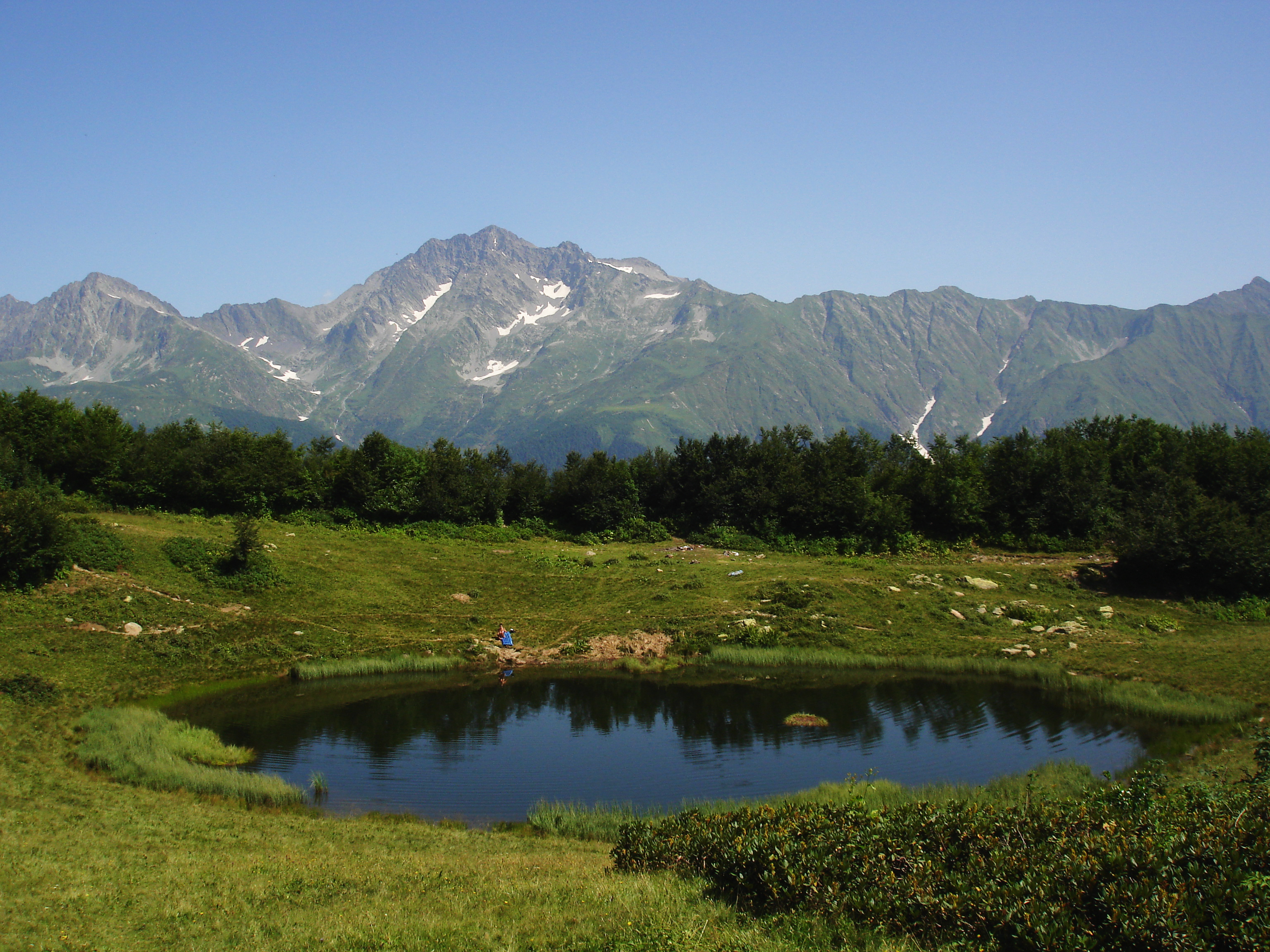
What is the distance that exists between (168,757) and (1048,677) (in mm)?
34531

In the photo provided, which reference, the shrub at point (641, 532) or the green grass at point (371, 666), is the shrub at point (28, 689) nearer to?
the green grass at point (371, 666)

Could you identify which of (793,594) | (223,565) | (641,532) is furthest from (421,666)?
(641,532)

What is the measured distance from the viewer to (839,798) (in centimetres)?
2031

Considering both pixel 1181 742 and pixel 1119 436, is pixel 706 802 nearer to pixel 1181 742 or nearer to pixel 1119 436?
pixel 1181 742

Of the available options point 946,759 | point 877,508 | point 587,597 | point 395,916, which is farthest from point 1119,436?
point 395,916

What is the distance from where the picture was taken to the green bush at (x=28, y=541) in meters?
34.4

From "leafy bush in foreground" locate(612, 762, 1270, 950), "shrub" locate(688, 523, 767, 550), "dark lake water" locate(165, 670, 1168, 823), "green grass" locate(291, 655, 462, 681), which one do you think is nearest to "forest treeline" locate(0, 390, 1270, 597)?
"shrub" locate(688, 523, 767, 550)

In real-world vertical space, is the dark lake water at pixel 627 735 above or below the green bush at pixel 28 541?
below

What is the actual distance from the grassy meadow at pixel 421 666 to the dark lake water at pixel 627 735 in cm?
210

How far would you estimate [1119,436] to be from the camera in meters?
77.8

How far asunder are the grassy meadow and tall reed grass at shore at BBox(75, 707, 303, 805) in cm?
31

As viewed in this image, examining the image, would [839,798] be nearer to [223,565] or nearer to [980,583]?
[980,583]

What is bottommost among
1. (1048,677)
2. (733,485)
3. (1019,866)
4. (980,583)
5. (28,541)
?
(1048,677)

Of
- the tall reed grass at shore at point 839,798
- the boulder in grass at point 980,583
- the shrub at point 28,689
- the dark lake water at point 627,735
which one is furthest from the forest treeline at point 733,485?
the tall reed grass at shore at point 839,798
